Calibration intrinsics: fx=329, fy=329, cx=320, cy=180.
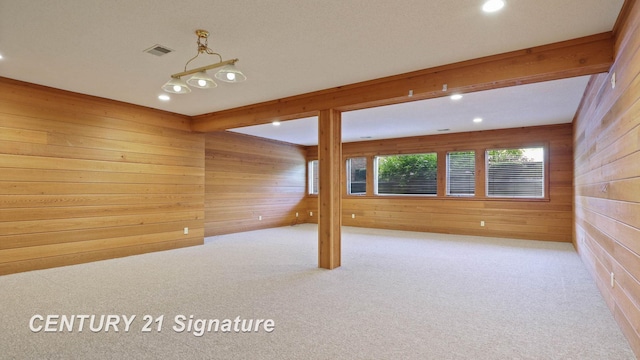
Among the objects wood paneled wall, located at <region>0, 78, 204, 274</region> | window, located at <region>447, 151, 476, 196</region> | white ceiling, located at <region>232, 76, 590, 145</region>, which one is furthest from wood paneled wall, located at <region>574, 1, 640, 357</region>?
wood paneled wall, located at <region>0, 78, 204, 274</region>

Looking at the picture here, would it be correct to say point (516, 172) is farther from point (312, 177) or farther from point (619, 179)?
point (312, 177)

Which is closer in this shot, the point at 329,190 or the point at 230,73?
the point at 230,73

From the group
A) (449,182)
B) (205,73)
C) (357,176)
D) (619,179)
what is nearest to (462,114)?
(449,182)

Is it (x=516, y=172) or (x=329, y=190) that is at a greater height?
(x=516, y=172)

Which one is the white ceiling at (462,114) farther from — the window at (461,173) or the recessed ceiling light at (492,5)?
the recessed ceiling light at (492,5)

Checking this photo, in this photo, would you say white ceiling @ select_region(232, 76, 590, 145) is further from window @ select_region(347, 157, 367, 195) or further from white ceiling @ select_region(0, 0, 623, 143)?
window @ select_region(347, 157, 367, 195)

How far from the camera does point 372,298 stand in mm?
3129

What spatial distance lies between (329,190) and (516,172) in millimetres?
4812

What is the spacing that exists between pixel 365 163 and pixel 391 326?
6.63 metres

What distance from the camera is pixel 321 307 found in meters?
2.89

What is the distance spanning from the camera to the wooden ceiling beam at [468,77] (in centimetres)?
276

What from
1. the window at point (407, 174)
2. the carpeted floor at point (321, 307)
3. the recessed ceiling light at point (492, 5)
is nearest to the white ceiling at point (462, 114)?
the window at point (407, 174)

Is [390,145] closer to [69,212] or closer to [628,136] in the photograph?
[628,136]

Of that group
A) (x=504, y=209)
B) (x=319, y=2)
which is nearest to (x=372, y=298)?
(x=319, y=2)
